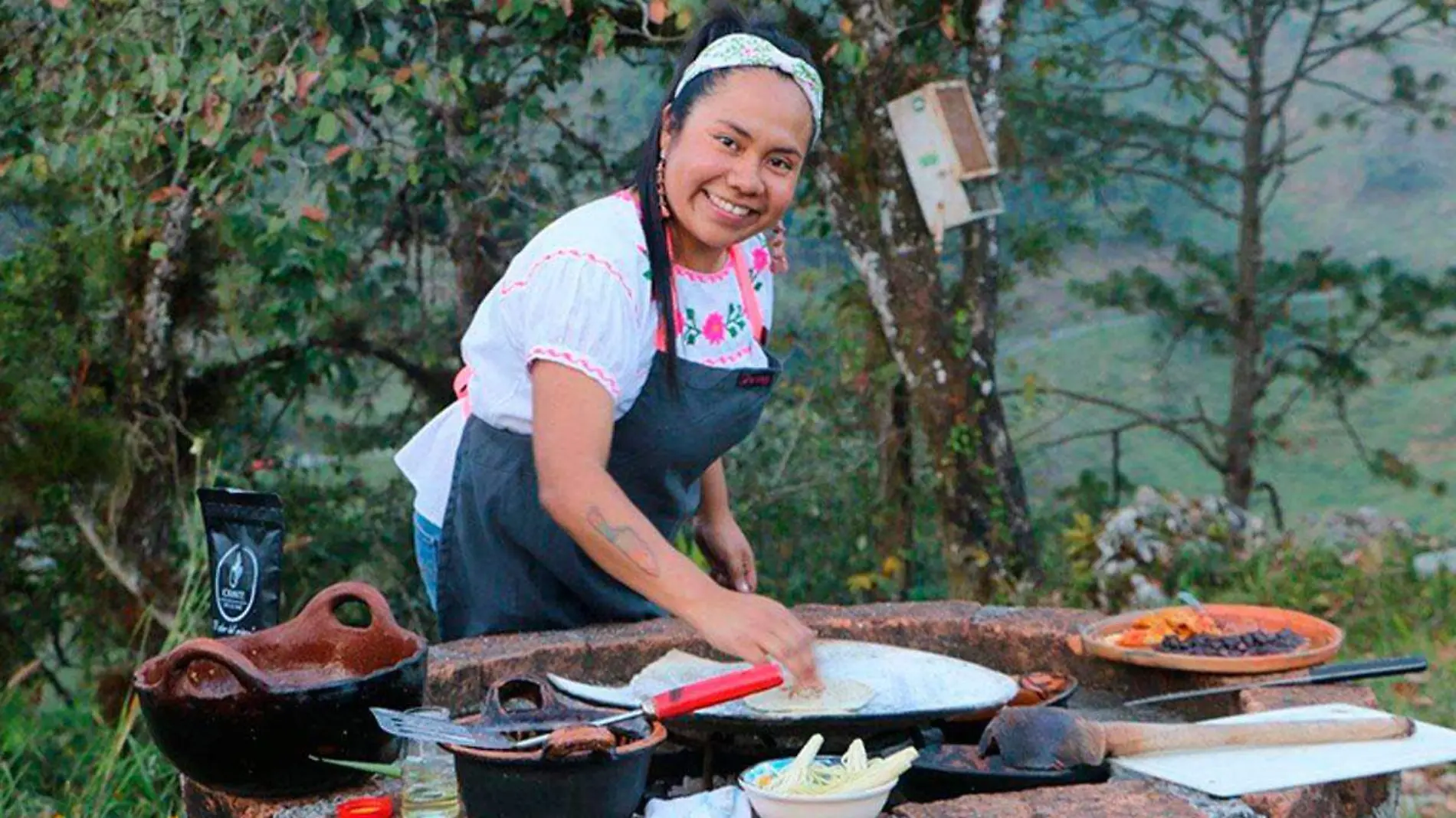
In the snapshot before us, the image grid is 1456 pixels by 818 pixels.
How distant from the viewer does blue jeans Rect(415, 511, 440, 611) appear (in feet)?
10.5

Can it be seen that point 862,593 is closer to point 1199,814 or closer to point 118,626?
point 118,626

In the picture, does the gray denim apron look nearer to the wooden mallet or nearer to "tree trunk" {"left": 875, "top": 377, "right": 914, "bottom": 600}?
the wooden mallet

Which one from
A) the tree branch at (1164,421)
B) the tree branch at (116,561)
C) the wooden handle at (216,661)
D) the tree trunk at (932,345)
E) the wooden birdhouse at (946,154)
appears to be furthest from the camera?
the tree branch at (1164,421)

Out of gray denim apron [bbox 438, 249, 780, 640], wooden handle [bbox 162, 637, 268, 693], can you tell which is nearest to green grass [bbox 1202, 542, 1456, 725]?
gray denim apron [bbox 438, 249, 780, 640]

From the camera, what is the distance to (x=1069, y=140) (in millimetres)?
8398

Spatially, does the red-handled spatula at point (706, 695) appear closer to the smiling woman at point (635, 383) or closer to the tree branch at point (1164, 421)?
the smiling woman at point (635, 383)

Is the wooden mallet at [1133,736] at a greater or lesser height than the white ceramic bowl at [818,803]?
lesser

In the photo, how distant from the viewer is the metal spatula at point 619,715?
205cm

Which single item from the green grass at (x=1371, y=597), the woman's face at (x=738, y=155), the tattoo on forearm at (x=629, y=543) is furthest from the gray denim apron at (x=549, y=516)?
the green grass at (x=1371, y=597)

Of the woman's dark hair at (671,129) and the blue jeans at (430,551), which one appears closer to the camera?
the woman's dark hair at (671,129)

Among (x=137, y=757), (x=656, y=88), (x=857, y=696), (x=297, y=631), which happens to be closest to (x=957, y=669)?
(x=857, y=696)

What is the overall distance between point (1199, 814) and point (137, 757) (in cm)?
271

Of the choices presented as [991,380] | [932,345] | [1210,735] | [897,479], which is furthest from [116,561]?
[1210,735]

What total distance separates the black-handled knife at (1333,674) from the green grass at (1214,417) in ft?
19.7
